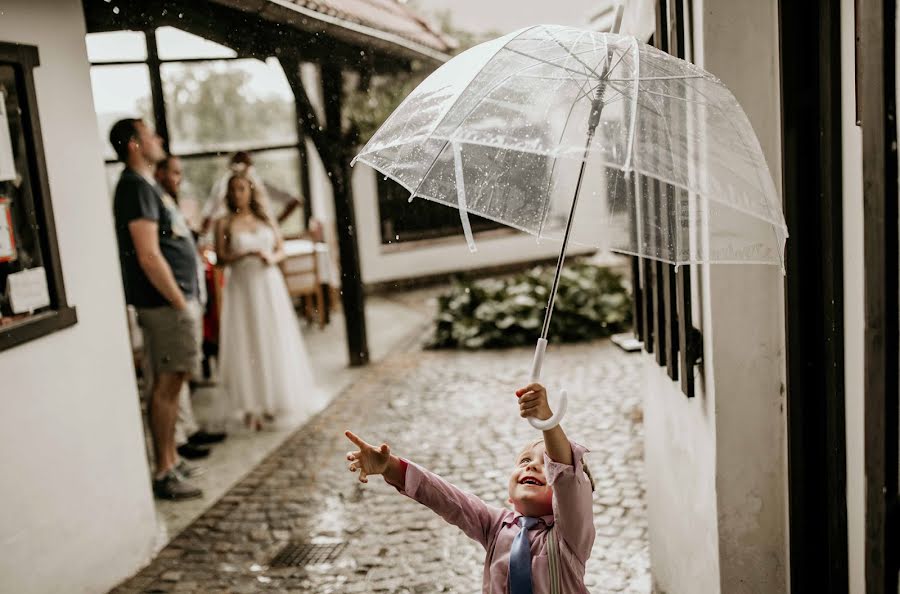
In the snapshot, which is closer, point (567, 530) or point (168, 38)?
point (567, 530)

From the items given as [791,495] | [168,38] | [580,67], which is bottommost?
[791,495]

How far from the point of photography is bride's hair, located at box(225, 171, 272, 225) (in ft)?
23.2

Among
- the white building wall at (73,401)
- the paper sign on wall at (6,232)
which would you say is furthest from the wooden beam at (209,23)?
the paper sign on wall at (6,232)

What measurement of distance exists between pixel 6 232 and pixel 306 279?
25.3 ft

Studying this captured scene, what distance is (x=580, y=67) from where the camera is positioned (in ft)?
7.38

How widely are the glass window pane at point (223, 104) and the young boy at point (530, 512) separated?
1329 centimetres

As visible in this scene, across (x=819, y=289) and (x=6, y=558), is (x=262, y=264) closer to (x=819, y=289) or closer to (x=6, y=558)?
(x=6, y=558)

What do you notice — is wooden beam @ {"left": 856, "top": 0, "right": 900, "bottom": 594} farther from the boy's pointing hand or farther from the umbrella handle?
the boy's pointing hand

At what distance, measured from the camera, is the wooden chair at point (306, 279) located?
11.5 m

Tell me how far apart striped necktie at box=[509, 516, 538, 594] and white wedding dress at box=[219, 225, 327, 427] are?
5.04m

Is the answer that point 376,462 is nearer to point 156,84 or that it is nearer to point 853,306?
point 853,306

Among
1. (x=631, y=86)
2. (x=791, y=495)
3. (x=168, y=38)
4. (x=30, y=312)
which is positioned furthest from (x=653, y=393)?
(x=168, y=38)

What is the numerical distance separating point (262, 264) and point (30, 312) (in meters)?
3.22

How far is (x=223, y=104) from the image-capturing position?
52.0ft
